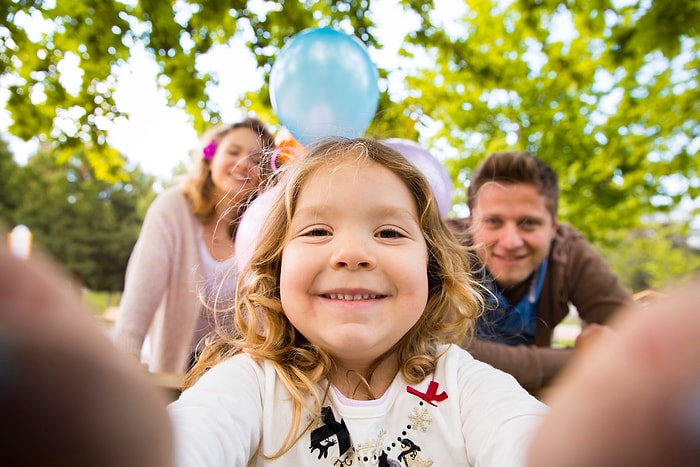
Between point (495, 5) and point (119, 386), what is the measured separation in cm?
1044

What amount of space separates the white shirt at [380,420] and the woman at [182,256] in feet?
5.44

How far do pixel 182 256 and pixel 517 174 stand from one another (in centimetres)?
187

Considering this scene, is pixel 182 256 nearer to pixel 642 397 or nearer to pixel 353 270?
pixel 353 270

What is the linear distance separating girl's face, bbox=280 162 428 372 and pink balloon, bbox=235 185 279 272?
43 centimetres

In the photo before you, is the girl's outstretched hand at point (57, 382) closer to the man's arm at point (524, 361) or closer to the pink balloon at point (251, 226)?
the pink balloon at point (251, 226)

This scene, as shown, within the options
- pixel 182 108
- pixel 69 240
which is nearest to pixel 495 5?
pixel 182 108

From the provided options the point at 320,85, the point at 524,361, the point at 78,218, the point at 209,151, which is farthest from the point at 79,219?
the point at 524,361

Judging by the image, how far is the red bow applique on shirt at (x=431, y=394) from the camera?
1.39 meters

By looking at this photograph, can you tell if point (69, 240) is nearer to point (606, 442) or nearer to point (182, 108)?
point (182, 108)

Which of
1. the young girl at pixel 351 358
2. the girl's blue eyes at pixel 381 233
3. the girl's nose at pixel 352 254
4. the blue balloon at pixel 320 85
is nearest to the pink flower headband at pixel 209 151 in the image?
the blue balloon at pixel 320 85

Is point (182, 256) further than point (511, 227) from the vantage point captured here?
Yes

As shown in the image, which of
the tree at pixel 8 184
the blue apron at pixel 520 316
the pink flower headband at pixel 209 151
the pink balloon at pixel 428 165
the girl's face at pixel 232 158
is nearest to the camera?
the pink balloon at pixel 428 165

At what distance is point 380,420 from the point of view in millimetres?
1353

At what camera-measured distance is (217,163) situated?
3.17 meters
